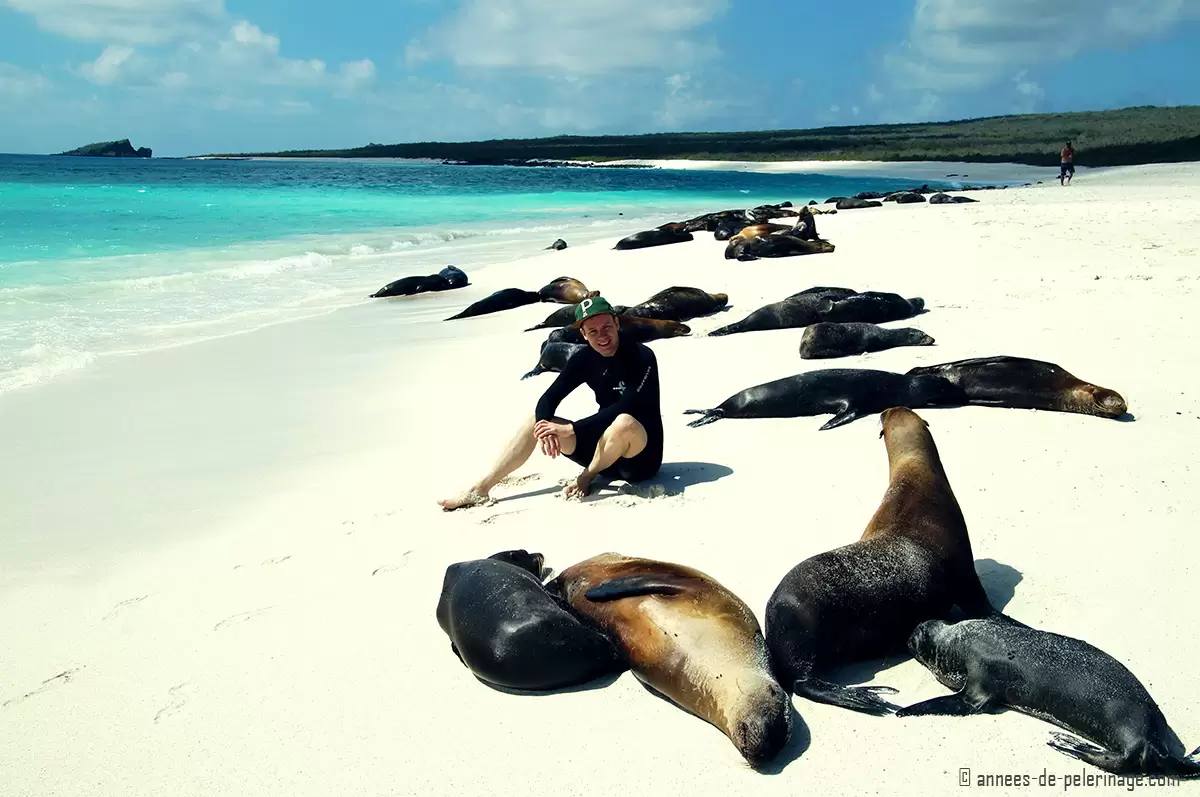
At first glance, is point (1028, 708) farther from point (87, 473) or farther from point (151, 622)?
point (87, 473)

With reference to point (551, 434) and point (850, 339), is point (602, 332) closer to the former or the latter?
point (551, 434)

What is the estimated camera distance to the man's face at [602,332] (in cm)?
486

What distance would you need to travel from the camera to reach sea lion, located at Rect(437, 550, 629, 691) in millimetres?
3156

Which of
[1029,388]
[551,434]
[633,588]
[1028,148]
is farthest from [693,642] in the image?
[1028,148]

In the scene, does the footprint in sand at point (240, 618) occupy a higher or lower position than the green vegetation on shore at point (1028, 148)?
lower

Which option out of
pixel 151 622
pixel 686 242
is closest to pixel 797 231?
pixel 686 242

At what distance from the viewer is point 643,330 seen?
9.38 m

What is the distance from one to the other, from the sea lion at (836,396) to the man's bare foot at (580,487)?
146 centimetres

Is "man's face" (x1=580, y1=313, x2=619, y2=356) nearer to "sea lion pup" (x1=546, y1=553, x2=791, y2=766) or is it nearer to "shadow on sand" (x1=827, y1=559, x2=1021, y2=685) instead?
"sea lion pup" (x1=546, y1=553, x2=791, y2=766)

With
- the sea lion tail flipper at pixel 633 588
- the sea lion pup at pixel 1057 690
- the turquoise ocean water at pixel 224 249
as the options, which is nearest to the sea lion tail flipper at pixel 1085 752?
the sea lion pup at pixel 1057 690

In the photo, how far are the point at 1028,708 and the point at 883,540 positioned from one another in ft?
2.64

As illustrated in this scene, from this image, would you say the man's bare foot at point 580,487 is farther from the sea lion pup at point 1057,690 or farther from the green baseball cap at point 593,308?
the sea lion pup at point 1057,690

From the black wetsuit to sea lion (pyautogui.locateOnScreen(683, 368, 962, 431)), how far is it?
119 cm

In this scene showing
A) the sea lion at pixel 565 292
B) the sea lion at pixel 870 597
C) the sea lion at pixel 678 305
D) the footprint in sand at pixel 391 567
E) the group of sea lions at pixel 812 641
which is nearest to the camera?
the group of sea lions at pixel 812 641
